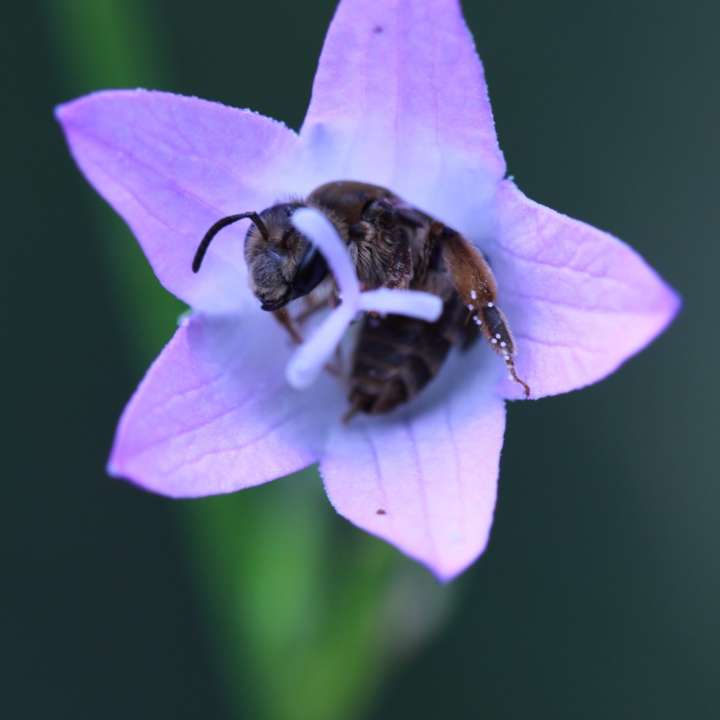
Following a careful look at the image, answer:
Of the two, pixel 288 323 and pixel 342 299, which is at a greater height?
pixel 342 299

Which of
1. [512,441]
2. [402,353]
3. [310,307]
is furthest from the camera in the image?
[512,441]

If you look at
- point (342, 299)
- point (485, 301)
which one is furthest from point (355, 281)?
point (485, 301)

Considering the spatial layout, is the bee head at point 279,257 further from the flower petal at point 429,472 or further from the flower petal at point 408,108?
the flower petal at point 429,472

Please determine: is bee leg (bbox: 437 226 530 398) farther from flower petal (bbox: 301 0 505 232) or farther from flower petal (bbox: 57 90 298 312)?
flower petal (bbox: 57 90 298 312)

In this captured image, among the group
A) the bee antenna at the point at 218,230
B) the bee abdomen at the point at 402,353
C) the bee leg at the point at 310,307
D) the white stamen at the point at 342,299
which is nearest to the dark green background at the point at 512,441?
the bee leg at the point at 310,307

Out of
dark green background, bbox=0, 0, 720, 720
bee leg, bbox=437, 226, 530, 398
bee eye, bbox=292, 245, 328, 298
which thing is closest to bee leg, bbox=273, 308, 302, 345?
bee eye, bbox=292, 245, 328, 298

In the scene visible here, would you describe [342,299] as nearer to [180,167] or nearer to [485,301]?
[485,301]

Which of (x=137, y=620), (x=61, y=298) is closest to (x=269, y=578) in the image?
(x=137, y=620)
